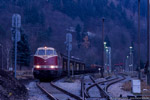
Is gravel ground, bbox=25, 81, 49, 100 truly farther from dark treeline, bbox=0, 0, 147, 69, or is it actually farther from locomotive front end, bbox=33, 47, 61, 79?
dark treeline, bbox=0, 0, 147, 69

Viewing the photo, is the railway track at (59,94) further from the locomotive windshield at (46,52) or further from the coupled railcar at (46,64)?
the locomotive windshield at (46,52)

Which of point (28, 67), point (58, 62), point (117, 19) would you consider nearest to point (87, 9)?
point (117, 19)

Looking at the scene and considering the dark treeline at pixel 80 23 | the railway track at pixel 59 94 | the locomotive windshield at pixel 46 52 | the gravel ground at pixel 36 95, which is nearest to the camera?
the railway track at pixel 59 94

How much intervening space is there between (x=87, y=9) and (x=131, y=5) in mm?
31745

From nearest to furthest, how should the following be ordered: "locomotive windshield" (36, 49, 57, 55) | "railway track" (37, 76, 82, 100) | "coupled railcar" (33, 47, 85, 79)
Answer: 1. "railway track" (37, 76, 82, 100)
2. "coupled railcar" (33, 47, 85, 79)
3. "locomotive windshield" (36, 49, 57, 55)

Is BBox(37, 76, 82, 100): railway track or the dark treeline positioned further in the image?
the dark treeline

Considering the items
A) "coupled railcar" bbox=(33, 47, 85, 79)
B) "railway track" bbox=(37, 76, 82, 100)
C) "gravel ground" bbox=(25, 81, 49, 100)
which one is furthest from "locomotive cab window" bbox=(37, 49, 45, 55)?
"gravel ground" bbox=(25, 81, 49, 100)

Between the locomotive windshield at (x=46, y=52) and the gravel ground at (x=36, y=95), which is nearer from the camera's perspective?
the gravel ground at (x=36, y=95)

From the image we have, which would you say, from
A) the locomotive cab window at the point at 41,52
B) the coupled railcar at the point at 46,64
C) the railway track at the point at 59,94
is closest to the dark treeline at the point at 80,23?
the locomotive cab window at the point at 41,52

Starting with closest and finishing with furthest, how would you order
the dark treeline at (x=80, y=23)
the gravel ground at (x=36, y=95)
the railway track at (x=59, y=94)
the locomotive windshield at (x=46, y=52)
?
the railway track at (x=59, y=94) < the gravel ground at (x=36, y=95) < the locomotive windshield at (x=46, y=52) < the dark treeline at (x=80, y=23)

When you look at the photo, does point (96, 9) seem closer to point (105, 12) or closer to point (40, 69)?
point (105, 12)

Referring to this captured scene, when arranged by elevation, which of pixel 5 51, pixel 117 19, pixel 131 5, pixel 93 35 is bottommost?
pixel 5 51

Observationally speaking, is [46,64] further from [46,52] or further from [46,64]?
[46,52]

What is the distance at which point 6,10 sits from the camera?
9375cm
